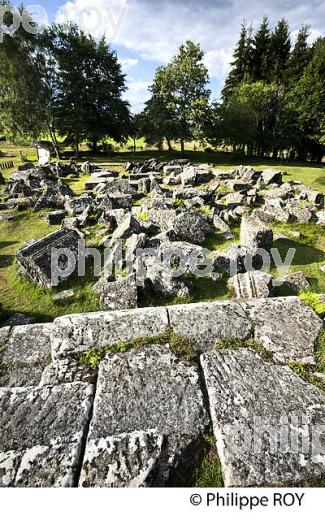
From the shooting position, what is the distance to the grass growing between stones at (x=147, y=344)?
3639 millimetres

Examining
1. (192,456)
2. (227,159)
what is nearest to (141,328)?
(192,456)

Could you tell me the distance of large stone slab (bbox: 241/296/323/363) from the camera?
3678 mm

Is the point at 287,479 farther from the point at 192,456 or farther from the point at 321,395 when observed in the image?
the point at 321,395

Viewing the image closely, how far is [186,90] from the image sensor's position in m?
28.2

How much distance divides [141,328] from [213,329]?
1.03 metres

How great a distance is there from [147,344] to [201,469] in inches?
60.8

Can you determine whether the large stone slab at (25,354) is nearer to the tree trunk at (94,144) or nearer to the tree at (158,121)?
the tree at (158,121)

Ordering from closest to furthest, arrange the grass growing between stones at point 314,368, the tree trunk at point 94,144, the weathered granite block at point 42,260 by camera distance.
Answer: the grass growing between stones at point 314,368 < the weathered granite block at point 42,260 < the tree trunk at point 94,144

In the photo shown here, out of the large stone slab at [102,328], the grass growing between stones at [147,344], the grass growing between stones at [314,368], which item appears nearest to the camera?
the grass growing between stones at [314,368]

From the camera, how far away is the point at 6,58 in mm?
22094

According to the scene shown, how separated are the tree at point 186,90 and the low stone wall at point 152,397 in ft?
89.7

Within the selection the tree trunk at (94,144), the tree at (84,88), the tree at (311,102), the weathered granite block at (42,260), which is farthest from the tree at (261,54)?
the weathered granite block at (42,260)

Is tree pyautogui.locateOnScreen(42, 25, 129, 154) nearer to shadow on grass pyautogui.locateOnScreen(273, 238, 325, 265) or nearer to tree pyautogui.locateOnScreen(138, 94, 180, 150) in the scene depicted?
tree pyautogui.locateOnScreen(138, 94, 180, 150)

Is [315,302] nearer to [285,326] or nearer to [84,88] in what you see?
[285,326]
